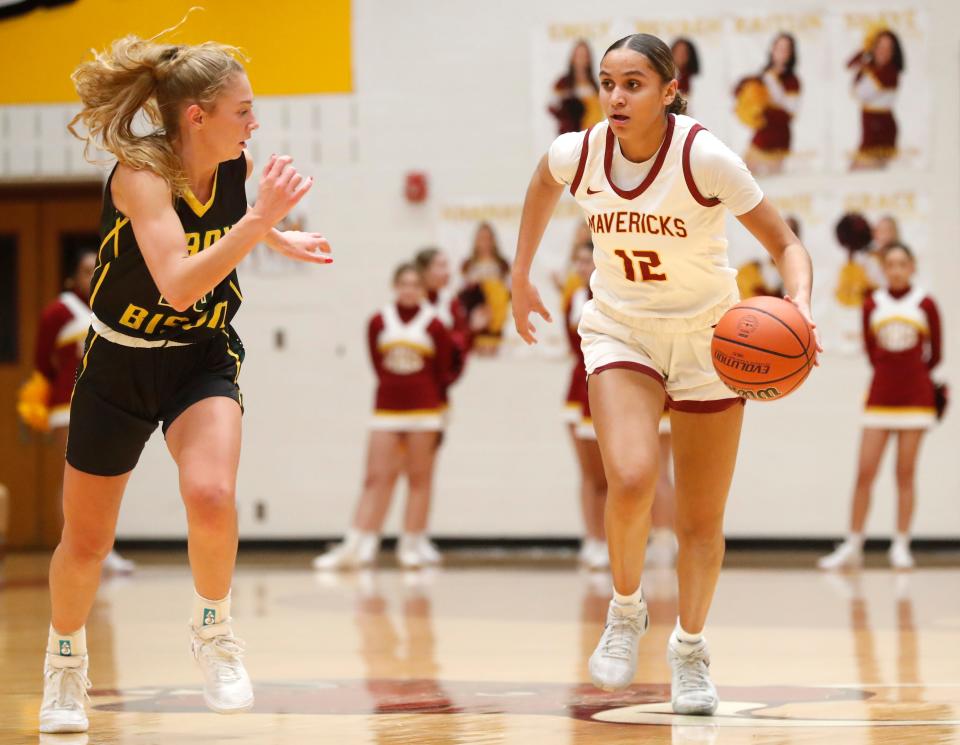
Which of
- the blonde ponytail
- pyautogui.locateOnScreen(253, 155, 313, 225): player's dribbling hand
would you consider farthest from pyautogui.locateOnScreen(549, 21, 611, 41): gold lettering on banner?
pyautogui.locateOnScreen(253, 155, 313, 225): player's dribbling hand

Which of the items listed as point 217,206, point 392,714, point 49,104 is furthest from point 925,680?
point 49,104

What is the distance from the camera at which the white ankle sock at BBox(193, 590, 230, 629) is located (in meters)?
3.46

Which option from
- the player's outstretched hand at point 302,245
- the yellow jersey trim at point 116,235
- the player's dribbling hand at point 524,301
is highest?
the yellow jersey trim at point 116,235

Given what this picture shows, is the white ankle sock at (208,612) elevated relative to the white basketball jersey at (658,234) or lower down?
lower down

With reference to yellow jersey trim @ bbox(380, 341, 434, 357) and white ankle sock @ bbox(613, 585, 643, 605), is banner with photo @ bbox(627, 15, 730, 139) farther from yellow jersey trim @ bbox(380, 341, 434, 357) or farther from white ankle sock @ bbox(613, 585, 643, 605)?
white ankle sock @ bbox(613, 585, 643, 605)

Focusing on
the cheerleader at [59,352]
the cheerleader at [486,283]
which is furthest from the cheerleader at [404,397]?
the cheerleader at [59,352]

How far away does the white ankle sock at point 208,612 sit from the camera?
3.46m

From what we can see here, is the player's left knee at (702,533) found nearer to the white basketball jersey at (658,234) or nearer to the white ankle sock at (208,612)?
the white basketball jersey at (658,234)

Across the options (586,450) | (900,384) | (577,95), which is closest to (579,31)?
(577,95)

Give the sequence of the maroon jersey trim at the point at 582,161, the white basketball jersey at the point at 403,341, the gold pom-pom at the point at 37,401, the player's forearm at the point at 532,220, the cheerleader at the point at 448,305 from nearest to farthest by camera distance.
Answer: the maroon jersey trim at the point at 582,161, the player's forearm at the point at 532,220, the gold pom-pom at the point at 37,401, the white basketball jersey at the point at 403,341, the cheerleader at the point at 448,305

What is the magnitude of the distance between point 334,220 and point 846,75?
12.7 ft

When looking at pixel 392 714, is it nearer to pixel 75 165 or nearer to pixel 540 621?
pixel 540 621

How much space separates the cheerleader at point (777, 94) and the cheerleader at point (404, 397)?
2787 millimetres

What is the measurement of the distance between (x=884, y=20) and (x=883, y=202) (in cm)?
129
